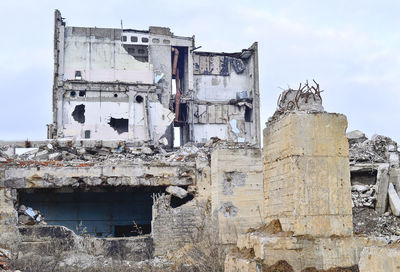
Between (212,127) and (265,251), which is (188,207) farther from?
(212,127)

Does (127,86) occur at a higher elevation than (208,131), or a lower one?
higher

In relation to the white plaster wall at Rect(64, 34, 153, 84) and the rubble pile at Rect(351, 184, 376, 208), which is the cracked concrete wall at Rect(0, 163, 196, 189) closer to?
the rubble pile at Rect(351, 184, 376, 208)

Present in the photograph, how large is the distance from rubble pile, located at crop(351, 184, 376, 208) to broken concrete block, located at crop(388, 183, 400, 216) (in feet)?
1.21

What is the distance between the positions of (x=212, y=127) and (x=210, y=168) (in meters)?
16.6

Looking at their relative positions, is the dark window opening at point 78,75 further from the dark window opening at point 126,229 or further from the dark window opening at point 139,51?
the dark window opening at point 126,229

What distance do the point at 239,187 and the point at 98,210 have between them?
5.26 m

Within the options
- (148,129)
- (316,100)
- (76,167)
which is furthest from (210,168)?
(148,129)

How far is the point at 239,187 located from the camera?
428 inches

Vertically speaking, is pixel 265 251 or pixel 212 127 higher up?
pixel 212 127

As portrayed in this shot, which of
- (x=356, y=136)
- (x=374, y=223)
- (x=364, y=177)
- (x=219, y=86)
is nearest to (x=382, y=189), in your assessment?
(x=374, y=223)

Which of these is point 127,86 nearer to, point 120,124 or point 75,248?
point 120,124

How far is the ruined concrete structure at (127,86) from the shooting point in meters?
25.1

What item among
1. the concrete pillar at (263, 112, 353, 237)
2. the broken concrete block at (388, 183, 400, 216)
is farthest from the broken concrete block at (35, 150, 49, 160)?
the concrete pillar at (263, 112, 353, 237)

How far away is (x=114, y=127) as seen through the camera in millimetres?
25734
